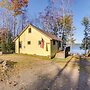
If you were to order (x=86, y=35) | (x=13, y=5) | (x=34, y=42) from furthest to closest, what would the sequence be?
1. (x=86, y=35)
2. (x=13, y=5)
3. (x=34, y=42)

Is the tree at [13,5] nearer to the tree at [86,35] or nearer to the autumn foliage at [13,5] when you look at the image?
the autumn foliage at [13,5]

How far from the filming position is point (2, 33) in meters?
42.4

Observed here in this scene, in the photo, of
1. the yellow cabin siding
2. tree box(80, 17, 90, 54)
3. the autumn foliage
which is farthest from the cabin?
tree box(80, 17, 90, 54)

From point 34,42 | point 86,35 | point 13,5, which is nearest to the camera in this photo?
point 34,42

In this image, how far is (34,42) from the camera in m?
32.0

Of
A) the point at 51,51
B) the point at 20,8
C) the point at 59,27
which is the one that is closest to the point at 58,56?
the point at 51,51

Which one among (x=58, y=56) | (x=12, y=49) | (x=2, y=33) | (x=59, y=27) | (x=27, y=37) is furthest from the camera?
(x=59, y=27)

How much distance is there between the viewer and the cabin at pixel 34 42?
30.9 m

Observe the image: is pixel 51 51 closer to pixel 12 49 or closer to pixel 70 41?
pixel 12 49

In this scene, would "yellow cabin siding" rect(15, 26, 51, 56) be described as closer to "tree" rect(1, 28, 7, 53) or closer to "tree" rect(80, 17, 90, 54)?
"tree" rect(1, 28, 7, 53)

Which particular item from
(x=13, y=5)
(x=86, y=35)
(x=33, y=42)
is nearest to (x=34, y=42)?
(x=33, y=42)

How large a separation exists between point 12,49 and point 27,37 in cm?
772

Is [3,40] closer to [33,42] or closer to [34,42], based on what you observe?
[33,42]

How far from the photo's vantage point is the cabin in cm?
3094
